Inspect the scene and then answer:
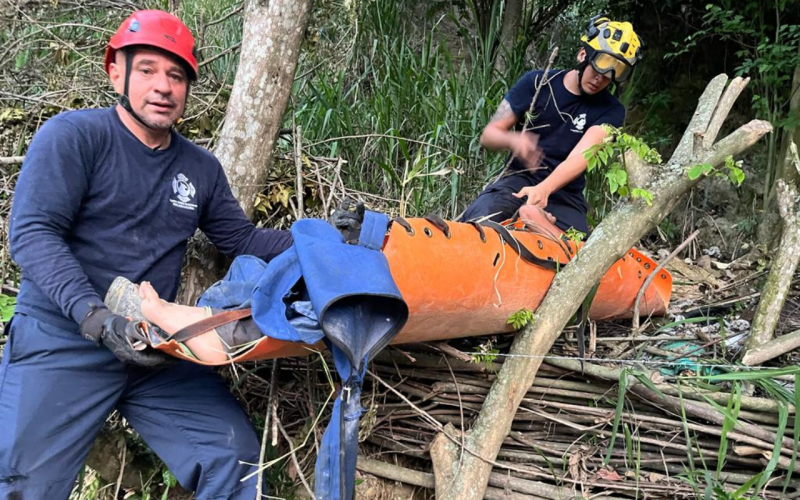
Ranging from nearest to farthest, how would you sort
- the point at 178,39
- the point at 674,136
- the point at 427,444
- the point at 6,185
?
the point at 178,39
the point at 427,444
the point at 6,185
the point at 674,136

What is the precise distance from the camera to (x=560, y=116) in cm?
347

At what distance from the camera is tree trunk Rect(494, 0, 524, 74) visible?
501 centimetres

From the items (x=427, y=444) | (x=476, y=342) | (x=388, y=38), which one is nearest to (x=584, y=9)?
(x=388, y=38)

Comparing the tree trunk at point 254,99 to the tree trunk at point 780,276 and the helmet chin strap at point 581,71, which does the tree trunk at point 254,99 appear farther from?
the tree trunk at point 780,276

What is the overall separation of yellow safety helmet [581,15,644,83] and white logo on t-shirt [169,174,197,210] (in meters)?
2.15

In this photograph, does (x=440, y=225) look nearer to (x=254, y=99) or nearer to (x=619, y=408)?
(x=619, y=408)

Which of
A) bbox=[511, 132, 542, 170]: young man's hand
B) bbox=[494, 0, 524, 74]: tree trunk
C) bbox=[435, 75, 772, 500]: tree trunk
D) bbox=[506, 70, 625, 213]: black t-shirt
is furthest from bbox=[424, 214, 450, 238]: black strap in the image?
bbox=[494, 0, 524, 74]: tree trunk

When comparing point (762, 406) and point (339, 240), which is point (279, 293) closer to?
point (339, 240)

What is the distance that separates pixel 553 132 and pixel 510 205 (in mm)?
583

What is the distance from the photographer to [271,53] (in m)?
2.65

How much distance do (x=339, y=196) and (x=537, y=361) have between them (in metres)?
1.30

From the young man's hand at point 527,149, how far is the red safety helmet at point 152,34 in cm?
189

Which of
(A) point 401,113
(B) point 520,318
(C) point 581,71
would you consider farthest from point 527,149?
(B) point 520,318

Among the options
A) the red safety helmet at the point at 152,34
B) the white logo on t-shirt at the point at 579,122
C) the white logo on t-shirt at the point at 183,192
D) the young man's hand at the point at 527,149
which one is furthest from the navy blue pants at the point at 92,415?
the white logo on t-shirt at the point at 579,122
